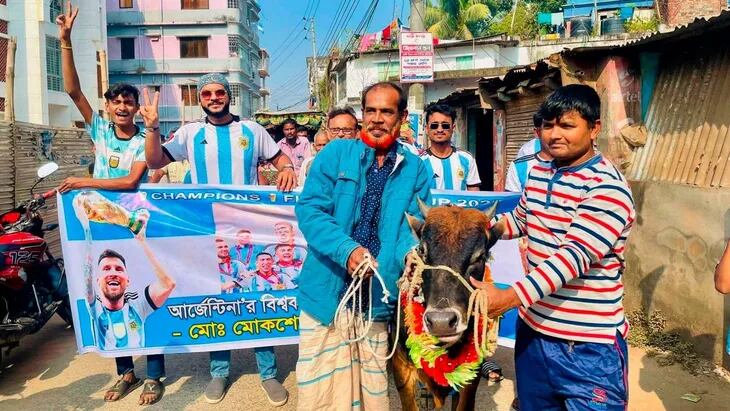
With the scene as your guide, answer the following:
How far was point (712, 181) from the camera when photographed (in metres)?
5.03

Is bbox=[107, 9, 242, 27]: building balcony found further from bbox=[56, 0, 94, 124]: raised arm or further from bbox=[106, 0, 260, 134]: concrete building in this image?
bbox=[56, 0, 94, 124]: raised arm

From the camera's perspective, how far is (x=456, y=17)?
34.1 metres

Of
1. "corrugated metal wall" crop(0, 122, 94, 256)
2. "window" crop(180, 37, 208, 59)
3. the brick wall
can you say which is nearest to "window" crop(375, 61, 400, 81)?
the brick wall

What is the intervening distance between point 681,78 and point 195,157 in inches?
191

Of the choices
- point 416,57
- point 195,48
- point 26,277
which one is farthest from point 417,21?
point 195,48

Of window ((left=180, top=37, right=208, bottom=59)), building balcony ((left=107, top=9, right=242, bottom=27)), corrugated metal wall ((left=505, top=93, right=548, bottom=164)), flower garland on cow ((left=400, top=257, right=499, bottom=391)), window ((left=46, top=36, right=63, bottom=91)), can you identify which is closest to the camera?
flower garland on cow ((left=400, top=257, right=499, bottom=391))

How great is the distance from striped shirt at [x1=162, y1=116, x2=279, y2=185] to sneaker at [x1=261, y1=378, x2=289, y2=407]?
5.23 feet

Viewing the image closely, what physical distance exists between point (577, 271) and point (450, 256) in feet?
1.84

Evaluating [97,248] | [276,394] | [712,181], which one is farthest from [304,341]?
[712,181]

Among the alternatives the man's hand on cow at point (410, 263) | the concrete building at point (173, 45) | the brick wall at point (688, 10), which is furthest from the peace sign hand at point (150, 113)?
the concrete building at point (173, 45)

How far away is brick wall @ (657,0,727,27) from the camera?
19.0 m

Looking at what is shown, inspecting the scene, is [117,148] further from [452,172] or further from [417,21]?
[417,21]

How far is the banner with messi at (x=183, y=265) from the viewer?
436cm

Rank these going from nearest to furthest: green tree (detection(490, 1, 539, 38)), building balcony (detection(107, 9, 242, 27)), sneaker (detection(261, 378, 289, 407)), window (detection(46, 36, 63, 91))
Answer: sneaker (detection(261, 378, 289, 407)) → window (detection(46, 36, 63, 91)) → green tree (detection(490, 1, 539, 38)) → building balcony (detection(107, 9, 242, 27))
